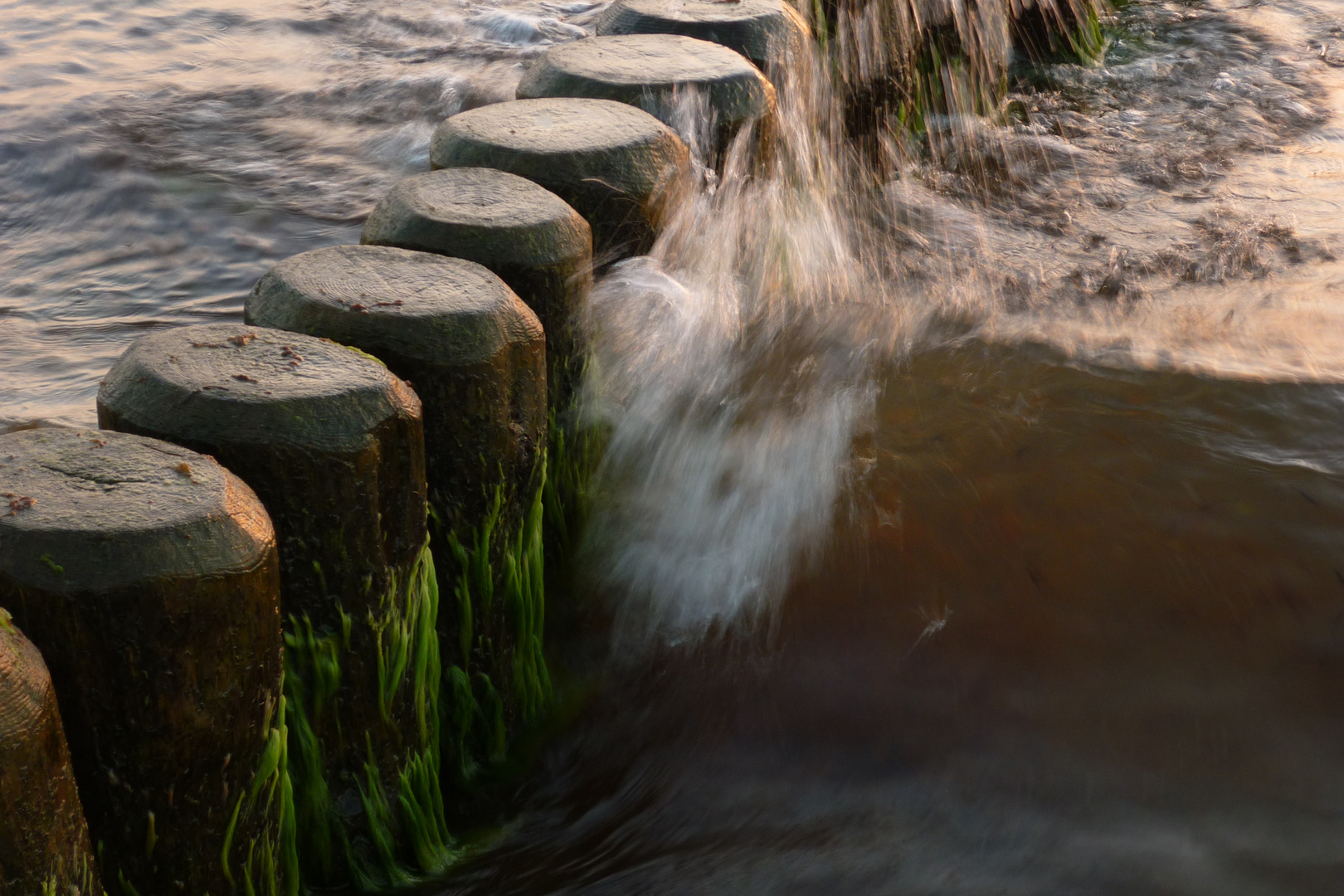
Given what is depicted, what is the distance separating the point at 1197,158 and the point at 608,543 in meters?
2.89

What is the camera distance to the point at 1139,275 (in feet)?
10.8

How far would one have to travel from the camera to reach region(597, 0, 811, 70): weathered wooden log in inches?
119

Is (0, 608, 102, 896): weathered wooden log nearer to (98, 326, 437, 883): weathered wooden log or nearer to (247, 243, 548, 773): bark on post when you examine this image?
(98, 326, 437, 883): weathered wooden log

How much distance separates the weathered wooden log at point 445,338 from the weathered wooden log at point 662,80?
0.88 metres

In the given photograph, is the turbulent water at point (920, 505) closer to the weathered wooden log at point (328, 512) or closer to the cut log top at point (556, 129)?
the cut log top at point (556, 129)

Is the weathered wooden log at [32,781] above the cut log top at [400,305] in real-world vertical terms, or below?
below

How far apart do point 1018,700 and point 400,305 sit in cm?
127

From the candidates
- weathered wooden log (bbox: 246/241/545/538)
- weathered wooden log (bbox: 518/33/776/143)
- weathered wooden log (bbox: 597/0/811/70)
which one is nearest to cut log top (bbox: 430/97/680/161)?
weathered wooden log (bbox: 518/33/776/143)

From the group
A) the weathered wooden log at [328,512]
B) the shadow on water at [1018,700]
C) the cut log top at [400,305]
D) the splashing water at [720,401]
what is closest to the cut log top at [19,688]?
the weathered wooden log at [328,512]

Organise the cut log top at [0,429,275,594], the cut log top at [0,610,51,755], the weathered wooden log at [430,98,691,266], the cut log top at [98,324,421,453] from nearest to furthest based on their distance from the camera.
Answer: the cut log top at [0,610,51,755], the cut log top at [0,429,275,594], the cut log top at [98,324,421,453], the weathered wooden log at [430,98,691,266]

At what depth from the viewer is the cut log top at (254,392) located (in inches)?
58.6

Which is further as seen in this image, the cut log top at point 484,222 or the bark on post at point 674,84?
the bark on post at point 674,84

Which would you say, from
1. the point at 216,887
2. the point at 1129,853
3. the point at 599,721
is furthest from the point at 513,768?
the point at 1129,853

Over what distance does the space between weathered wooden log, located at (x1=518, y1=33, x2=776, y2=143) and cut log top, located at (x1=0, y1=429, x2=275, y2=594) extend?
4.97 ft
